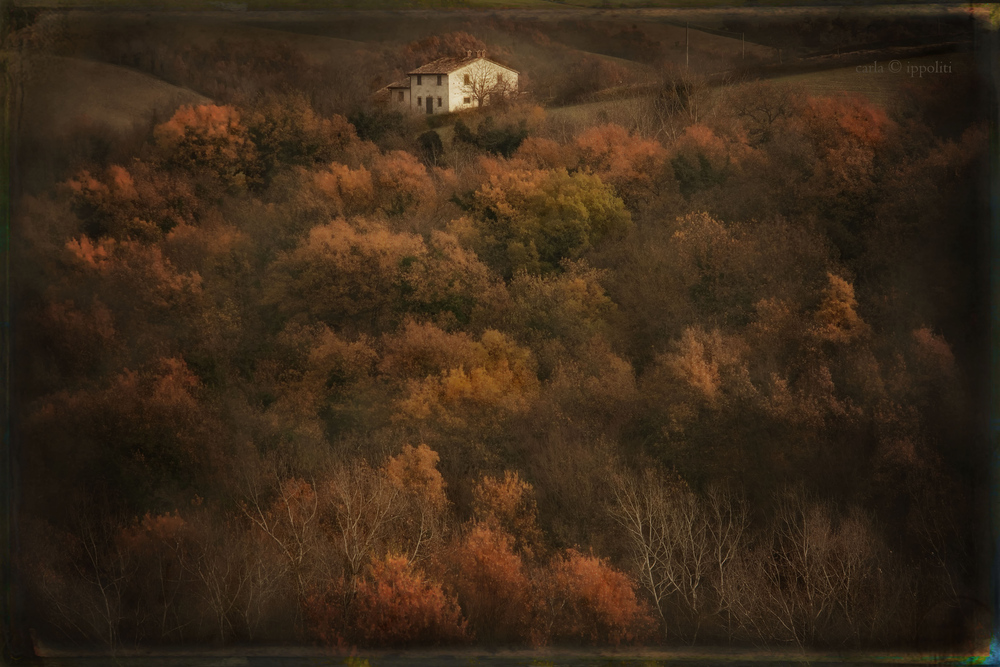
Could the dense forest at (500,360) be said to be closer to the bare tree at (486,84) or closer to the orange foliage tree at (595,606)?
the orange foliage tree at (595,606)

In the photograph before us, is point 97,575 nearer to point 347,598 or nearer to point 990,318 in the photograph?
point 347,598

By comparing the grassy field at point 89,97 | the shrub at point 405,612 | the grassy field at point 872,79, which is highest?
the grassy field at point 872,79

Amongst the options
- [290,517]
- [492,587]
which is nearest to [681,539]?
[492,587]

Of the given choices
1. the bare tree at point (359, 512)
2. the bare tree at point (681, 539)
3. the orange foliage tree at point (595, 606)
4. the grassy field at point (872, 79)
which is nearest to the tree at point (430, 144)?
the bare tree at point (359, 512)

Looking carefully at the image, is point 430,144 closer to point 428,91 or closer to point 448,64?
point 428,91

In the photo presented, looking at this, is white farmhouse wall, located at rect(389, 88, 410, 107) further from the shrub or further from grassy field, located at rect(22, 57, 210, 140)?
the shrub

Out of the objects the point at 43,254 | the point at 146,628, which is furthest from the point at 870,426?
the point at 43,254

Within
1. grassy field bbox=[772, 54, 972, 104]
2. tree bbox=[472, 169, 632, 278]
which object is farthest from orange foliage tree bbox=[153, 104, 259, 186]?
grassy field bbox=[772, 54, 972, 104]
